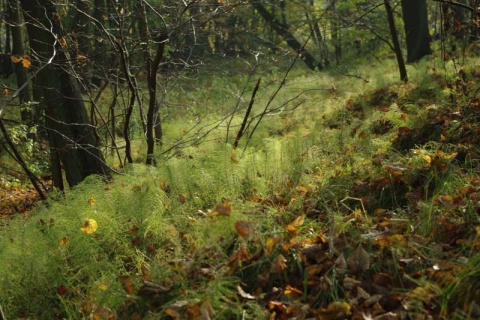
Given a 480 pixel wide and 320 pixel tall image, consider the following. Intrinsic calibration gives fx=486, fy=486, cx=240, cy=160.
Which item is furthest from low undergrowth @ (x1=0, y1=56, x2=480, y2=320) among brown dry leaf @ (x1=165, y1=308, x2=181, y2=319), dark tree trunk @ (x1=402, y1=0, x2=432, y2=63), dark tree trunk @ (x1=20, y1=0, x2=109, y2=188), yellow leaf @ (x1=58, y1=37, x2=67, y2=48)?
dark tree trunk @ (x1=402, y1=0, x2=432, y2=63)

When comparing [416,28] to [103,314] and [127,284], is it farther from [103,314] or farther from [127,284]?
[103,314]

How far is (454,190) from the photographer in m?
3.16

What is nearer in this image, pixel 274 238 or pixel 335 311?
pixel 335 311

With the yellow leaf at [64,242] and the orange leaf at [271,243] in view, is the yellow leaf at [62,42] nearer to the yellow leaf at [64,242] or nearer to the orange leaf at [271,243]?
the yellow leaf at [64,242]

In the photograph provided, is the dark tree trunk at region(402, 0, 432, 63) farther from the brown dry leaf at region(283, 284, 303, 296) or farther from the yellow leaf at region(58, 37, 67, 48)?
the brown dry leaf at region(283, 284, 303, 296)

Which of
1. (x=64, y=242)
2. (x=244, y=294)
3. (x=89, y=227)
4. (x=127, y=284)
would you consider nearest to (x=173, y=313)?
(x=244, y=294)

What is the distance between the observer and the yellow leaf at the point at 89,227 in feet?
11.1

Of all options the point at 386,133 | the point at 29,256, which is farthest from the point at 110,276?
the point at 386,133

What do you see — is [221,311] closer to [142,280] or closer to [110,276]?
[142,280]

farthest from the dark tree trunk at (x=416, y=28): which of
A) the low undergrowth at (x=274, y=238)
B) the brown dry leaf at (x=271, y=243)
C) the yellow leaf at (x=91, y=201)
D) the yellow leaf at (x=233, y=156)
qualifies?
the brown dry leaf at (x=271, y=243)

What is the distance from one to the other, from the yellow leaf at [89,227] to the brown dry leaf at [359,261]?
180 cm

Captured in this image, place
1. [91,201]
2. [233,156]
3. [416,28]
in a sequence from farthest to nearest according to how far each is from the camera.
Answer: [416,28]
[233,156]
[91,201]

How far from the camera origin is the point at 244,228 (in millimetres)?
2674

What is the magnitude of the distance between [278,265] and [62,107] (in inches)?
167
